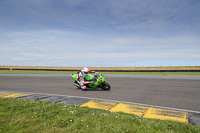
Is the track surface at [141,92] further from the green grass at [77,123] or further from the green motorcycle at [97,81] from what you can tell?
the green grass at [77,123]

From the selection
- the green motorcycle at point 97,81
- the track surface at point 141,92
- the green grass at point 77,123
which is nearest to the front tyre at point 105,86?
the green motorcycle at point 97,81

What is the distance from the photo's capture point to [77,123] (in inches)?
151

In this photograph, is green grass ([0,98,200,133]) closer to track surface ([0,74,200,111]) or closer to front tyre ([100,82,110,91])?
track surface ([0,74,200,111])

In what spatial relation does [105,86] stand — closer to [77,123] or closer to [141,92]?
[141,92]

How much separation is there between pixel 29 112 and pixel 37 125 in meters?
1.20

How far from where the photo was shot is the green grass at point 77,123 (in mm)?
3525

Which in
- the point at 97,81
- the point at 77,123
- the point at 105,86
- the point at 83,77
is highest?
the point at 83,77

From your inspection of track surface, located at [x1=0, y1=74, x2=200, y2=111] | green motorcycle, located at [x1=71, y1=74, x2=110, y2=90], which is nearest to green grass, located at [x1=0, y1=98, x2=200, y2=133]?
track surface, located at [x1=0, y1=74, x2=200, y2=111]

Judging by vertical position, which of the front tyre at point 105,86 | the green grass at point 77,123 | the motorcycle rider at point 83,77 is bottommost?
the green grass at point 77,123

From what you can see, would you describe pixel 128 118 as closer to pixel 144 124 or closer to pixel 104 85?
pixel 144 124

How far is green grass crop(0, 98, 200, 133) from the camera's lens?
11.6 feet

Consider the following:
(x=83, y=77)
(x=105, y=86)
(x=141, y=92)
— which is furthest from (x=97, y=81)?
(x=141, y=92)

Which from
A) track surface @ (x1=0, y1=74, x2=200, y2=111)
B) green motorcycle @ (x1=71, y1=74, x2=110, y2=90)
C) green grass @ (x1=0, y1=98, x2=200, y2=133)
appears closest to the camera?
green grass @ (x1=0, y1=98, x2=200, y2=133)

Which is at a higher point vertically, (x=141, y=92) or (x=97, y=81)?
(x=97, y=81)
